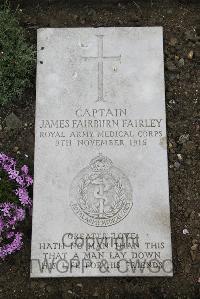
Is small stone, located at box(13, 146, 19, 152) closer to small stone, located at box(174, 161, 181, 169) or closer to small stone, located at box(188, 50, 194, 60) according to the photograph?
small stone, located at box(174, 161, 181, 169)

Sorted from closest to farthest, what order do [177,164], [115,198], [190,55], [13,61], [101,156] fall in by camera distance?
[115,198]
[101,156]
[177,164]
[13,61]
[190,55]

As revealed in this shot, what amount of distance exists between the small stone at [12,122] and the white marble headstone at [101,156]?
0.27 m

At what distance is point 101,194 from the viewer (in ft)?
14.4

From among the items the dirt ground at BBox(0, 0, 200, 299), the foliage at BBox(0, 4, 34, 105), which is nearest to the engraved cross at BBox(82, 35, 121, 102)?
the dirt ground at BBox(0, 0, 200, 299)

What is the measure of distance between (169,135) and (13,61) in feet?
5.39

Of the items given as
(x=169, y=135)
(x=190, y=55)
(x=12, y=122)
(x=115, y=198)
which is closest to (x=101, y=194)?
(x=115, y=198)

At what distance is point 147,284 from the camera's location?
431 cm

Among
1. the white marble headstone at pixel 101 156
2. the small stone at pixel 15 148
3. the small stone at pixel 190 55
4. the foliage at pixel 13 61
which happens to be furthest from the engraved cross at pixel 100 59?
the small stone at pixel 15 148

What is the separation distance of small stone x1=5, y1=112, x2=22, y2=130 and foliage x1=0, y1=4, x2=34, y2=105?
154mm

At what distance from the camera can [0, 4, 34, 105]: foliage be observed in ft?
15.4

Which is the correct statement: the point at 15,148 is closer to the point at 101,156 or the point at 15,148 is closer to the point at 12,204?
the point at 12,204

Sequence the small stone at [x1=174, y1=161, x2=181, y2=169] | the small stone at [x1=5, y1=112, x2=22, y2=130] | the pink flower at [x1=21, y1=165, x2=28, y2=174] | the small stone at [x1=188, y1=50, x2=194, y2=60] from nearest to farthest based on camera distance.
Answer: the pink flower at [x1=21, y1=165, x2=28, y2=174], the small stone at [x1=174, y1=161, x2=181, y2=169], the small stone at [x1=5, y1=112, x2=22, y2=130], the small stone at [x1=188, y1=50, x2=194, y2=60]

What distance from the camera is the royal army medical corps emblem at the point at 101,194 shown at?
433 centimetres

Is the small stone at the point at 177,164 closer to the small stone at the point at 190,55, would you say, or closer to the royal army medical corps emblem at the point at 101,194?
the royal army medical corps emblem at the point at 101,194
